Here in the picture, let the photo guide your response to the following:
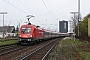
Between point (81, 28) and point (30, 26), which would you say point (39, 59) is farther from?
point (81, 28)

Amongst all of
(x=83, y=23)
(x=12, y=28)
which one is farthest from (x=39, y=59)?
(x=12, y=28)

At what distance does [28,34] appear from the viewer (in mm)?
35344

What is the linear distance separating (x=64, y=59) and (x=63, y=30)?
15905 cm

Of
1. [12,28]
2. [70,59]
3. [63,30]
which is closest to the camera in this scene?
[70,59]

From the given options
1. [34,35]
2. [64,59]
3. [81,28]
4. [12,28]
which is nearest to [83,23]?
[81,28]

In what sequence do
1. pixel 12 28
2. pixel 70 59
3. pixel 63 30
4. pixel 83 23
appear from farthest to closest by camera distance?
pixel 63 30
pixel 12 28
pixel 83 23
pixel 70 59

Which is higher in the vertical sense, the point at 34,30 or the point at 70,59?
the point at 34,30

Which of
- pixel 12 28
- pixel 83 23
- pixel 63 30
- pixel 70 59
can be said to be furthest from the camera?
pixel 63 30

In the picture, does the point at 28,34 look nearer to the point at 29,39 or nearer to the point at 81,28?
the point at 29,39

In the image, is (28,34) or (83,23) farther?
(83,23)

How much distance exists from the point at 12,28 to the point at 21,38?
127m

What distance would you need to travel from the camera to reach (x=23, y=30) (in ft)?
117

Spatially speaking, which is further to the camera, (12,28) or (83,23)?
(12,28)

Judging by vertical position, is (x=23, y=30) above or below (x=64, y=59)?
above
